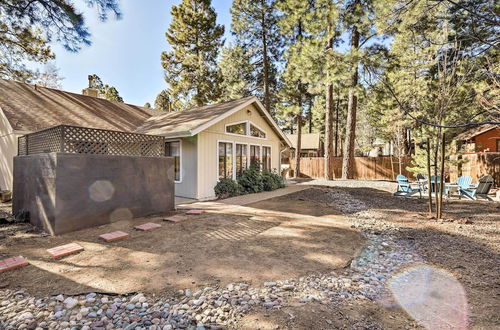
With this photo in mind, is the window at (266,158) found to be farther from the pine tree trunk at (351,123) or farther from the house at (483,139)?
the house at (483,139)

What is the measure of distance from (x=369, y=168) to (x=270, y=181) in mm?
10685

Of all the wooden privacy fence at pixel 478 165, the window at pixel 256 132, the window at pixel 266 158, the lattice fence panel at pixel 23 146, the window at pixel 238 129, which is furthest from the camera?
the wooden privacy fence at pixel 478 165

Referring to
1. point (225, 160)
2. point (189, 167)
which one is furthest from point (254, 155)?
point (189, 167)

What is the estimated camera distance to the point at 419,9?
5.53 metres

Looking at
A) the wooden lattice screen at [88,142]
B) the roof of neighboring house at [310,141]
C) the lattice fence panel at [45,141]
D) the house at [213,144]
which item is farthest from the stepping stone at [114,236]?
the roof of neighboring house at [310,141]

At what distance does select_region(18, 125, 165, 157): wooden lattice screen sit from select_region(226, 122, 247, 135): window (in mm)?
3779

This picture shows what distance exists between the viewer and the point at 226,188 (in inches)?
375

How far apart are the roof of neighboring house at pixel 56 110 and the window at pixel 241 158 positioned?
5.57m

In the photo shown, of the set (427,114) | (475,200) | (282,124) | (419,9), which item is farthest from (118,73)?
(475,200)

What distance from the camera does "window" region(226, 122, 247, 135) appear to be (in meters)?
10.1

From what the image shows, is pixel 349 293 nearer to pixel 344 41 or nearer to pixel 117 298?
pixel 117 298

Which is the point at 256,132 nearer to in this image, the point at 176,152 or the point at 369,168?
the point at 176,152

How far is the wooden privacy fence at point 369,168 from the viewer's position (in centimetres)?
1744

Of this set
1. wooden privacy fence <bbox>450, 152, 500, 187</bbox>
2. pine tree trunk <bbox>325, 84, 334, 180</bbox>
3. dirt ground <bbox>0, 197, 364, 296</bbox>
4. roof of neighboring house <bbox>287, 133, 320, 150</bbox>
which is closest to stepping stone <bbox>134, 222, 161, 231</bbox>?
dirt ground <bbox>0, 197, 364, 296</bbox>
